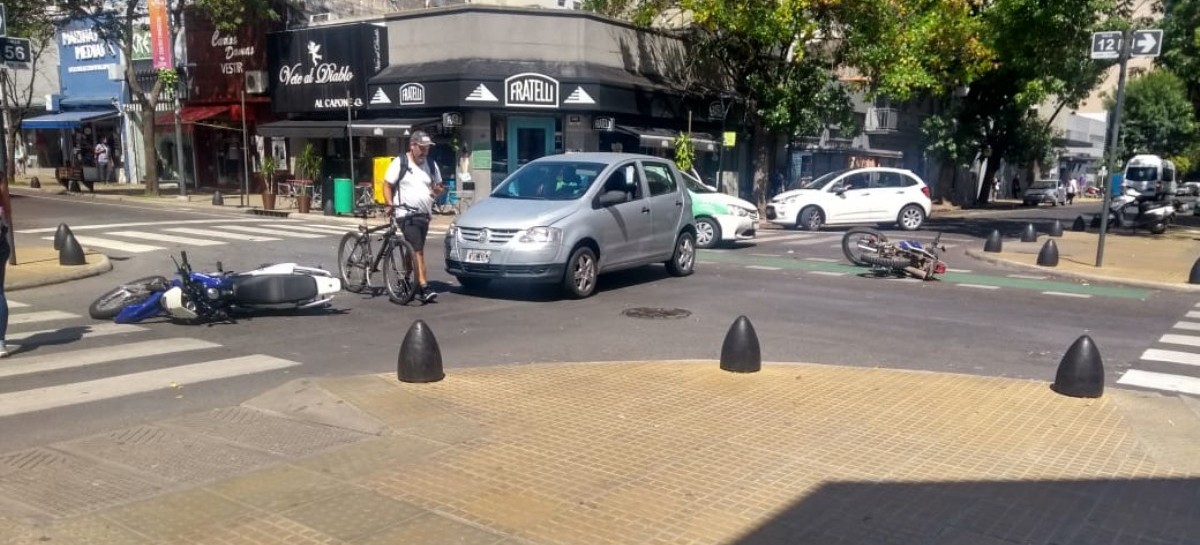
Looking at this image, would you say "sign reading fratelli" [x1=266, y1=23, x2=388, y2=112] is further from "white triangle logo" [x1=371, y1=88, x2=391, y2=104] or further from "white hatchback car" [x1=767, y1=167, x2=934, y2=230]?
"white hatchback car" [x1=767, y1=167, x2=934, y2=230]

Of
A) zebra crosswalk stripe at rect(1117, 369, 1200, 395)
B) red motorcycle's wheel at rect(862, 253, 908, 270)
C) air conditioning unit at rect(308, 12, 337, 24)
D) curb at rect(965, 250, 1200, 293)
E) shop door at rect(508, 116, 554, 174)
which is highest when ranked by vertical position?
air conditioning unit at rect(308, 12, 337, 24)

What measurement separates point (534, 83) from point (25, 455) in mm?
21996

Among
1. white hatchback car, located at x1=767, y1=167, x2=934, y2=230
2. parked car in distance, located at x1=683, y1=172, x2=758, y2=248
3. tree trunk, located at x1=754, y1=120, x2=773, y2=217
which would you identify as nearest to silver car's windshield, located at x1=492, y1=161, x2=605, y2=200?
parked car in distance, located at x1=683, y1=172, x2=758, y2=248

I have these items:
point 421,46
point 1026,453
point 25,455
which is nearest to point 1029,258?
point 1026,453

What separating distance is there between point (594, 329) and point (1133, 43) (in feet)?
35.0

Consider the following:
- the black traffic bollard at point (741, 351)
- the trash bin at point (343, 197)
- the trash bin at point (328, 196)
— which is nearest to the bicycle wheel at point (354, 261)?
the black traffic bollard at point (741, 351)

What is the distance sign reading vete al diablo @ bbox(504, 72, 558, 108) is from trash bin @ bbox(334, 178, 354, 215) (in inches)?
197

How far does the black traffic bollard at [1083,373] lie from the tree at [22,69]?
2273 centimetres

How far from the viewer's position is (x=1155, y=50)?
14.3 meters

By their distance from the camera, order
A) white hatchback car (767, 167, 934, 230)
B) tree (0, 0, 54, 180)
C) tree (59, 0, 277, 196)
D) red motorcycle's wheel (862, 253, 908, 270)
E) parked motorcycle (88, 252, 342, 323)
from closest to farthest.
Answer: parked motorcycle (88, 252, 342, 323) < red motorcycle's wheel (862, 253, 908, 270) < white hatchback car (767, 167, 934, 230) < tree (0, 0, 54, 180) < tree (59, 0, 277, 196)

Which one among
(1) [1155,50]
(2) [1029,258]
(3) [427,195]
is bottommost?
(2) [1029,258]

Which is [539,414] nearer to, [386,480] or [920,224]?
[386,480]

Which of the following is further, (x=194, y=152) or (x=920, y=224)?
(x=194, y=152)

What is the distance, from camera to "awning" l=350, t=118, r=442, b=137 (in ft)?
86.3
